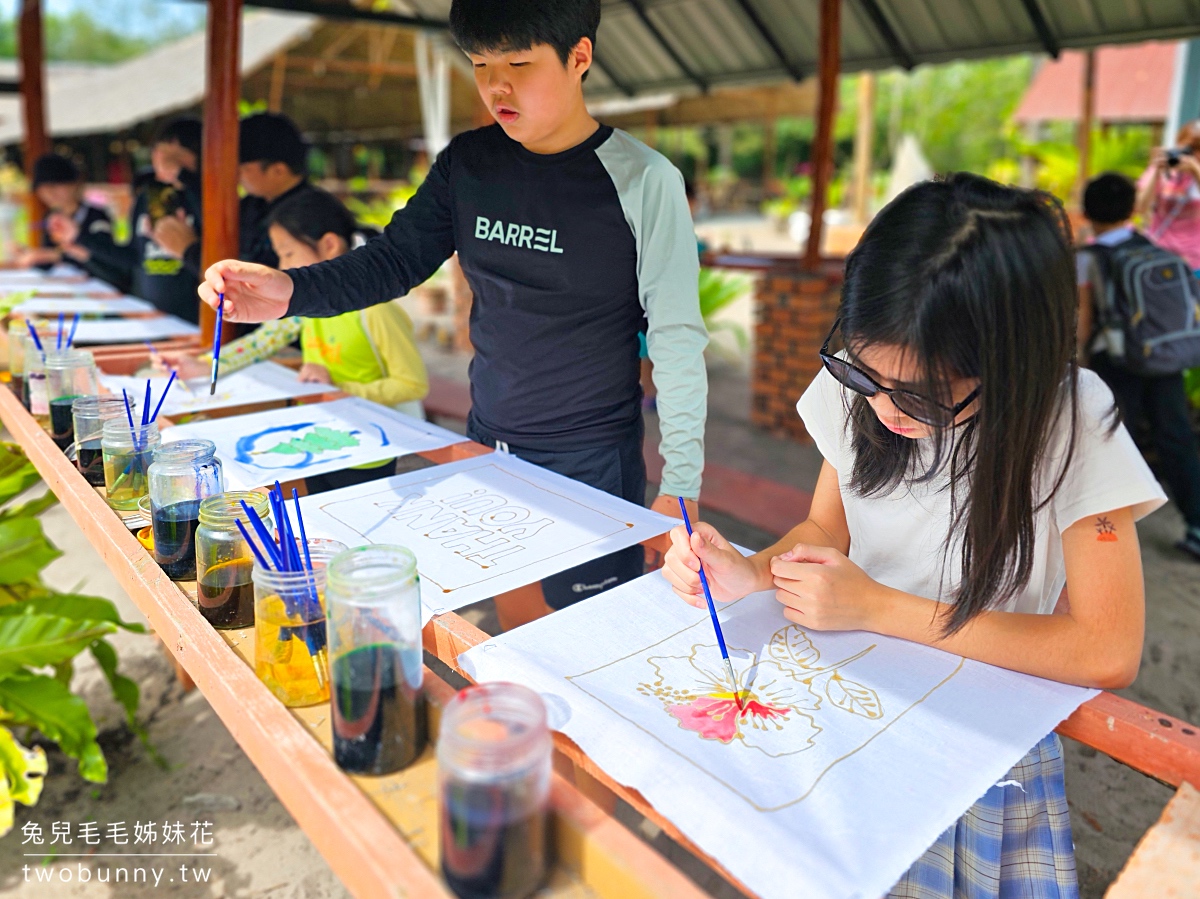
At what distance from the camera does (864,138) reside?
40.3ft

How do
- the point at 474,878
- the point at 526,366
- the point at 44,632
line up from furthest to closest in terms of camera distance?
the point at 44,632
the point at 526,366
the point at 474,878

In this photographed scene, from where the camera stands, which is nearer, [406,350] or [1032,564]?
[1032,564]

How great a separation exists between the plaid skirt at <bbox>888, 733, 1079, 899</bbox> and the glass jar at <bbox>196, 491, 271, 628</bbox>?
85 cm

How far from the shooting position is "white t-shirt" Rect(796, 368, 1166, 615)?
972 millimetres

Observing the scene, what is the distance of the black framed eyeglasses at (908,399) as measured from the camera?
99cm

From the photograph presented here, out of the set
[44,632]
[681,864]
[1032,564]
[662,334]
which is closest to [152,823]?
[44,632]

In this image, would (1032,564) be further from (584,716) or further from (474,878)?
(474,878)

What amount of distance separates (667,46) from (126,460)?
541cm

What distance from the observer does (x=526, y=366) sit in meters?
1.74

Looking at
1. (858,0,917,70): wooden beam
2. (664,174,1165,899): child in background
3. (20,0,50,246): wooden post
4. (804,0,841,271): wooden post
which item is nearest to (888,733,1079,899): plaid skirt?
(664,174,1165,899): child in background

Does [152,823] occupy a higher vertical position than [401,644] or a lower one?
lower

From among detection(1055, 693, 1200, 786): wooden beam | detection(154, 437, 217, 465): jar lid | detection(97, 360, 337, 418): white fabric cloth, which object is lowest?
detection(97, 360, 337, 418): white fabric cloth

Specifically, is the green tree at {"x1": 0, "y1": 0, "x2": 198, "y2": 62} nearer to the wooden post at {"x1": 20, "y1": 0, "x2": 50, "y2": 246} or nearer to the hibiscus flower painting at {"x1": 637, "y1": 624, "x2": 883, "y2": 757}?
the wooden post at {"x1": 20, "y1": 0, "x2": 50, "y2": 246}

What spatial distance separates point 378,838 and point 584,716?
258 mm
